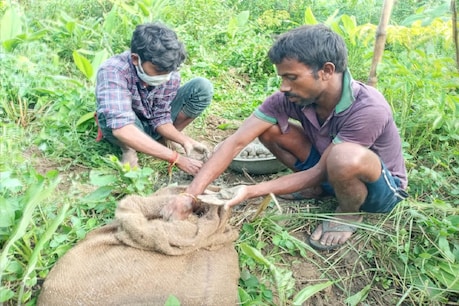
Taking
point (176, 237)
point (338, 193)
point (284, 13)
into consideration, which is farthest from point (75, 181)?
point (284, 13)

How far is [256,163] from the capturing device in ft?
8.77

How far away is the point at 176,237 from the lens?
178 centimetres

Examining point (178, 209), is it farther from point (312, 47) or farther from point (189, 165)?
point (312, 47)

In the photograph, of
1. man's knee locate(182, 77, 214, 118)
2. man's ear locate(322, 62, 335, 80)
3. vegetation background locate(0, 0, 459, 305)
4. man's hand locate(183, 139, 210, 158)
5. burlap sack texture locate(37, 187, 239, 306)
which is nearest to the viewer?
burlap sack texture locate(37, 187, 239, 306)

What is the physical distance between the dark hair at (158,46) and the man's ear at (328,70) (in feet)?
2.81

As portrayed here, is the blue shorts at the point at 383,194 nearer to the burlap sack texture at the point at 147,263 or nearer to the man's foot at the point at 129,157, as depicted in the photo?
the burlap sack texture at the point at 147,263

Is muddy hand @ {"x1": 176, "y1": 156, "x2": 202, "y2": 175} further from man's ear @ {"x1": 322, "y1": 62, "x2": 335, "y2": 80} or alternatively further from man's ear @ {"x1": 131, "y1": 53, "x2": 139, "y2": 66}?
man's ear @ {"x1": 322, "y1": 62, "x2": 335, "y2": 80}

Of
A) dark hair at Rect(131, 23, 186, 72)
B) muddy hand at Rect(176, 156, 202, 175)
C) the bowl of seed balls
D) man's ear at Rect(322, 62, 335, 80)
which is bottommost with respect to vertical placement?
the bowl of seed balls

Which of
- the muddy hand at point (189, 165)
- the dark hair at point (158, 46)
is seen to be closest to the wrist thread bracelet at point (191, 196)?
the muddy hand at point (189, 165)

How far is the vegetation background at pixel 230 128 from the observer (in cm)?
187

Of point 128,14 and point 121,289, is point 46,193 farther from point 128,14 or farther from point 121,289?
point 128,14

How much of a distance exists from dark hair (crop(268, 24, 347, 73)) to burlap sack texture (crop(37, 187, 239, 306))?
74 centimetres

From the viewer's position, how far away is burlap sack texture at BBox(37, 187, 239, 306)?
1.65m

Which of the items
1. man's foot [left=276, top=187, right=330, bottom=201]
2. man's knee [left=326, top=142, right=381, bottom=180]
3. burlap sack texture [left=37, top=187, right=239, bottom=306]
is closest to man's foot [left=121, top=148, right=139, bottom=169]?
burlap sack texture [left=37, top=187, right=239, bottom=306]
